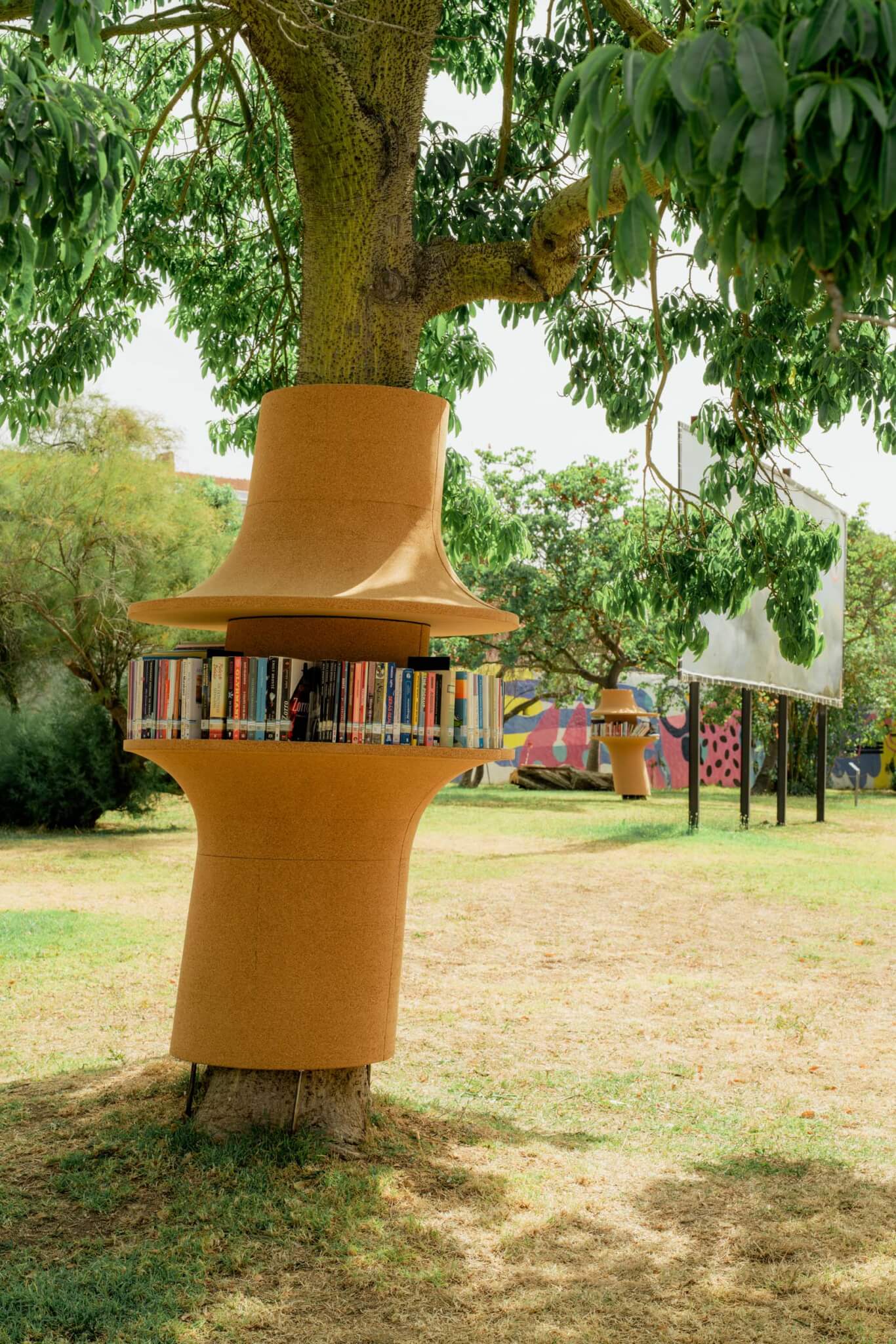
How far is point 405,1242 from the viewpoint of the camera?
3773mm

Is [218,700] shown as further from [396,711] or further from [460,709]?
[460,709]

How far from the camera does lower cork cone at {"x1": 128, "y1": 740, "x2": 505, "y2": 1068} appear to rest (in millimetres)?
4359

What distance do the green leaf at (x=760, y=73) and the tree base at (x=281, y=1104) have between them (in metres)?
3.57

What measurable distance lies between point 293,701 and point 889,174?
2.75m

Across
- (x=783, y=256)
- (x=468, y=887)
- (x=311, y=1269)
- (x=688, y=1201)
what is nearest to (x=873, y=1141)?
(x=688, y=1201)

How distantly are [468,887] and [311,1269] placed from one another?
7.87 metres

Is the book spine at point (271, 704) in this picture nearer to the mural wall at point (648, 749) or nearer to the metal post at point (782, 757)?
the metal post at point (782, 757)

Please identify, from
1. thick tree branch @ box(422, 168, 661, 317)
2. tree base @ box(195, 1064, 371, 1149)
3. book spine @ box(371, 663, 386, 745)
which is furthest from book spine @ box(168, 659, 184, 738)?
thick tree branch @ box(422, 168, 661, 317)

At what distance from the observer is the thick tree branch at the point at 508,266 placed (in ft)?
16.2

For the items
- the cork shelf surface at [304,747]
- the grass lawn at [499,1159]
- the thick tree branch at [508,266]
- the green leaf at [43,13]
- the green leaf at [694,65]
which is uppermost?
the thick tree branch at [508,266]

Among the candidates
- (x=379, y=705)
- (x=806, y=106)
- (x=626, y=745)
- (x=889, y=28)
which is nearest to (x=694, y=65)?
(x=806, y=106)

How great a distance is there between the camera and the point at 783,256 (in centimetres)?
231

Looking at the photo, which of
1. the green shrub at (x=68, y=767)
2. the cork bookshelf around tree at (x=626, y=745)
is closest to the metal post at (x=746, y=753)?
the cork bookshelf around tree at (x=626, y=745)

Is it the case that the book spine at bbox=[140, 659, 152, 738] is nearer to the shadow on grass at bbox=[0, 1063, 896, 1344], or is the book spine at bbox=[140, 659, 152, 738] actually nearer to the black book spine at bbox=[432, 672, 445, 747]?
the black book spine at bbox=[432, 672, 445, 747]
